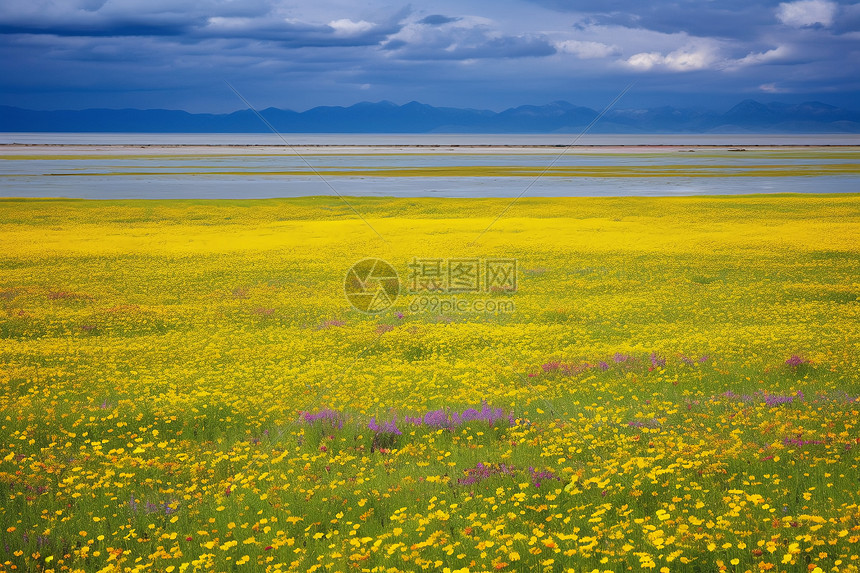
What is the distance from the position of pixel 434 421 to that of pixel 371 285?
13.7 m

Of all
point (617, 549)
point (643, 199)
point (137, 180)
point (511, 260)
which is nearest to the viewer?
point (617, 549)

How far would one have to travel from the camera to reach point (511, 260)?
30344mm

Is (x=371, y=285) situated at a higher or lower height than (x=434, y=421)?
higher

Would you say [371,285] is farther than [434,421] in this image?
Yes

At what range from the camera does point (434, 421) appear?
1212 cm

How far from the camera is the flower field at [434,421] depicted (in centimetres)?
787

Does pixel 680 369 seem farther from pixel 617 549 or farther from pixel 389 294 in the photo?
pixel 389 294

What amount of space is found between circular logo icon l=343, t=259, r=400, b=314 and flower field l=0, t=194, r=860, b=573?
560 mm

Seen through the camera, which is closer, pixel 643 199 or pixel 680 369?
pixel 680 369

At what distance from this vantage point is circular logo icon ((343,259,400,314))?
75.0 ft

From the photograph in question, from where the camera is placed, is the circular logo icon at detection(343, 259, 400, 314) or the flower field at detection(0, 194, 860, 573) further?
the circular logo icon at detection(343, 259, 400, 314)

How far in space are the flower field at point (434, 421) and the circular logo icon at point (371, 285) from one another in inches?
22.0

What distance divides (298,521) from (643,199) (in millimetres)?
52425

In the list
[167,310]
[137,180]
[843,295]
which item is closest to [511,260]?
[843,295]
